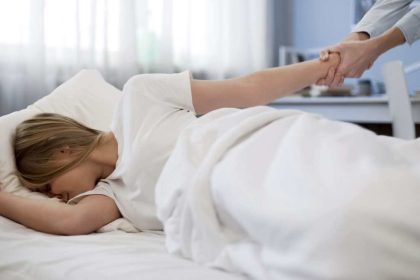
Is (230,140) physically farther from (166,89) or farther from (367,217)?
(166,89)

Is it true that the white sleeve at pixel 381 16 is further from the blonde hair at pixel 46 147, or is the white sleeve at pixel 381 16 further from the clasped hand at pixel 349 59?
the blonde hair at pixel 46 147

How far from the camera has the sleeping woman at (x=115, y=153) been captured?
3.68ft

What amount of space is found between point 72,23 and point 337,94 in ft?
4.75

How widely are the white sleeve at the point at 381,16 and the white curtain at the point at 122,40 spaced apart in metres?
1.19

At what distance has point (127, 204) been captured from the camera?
1.14 meters

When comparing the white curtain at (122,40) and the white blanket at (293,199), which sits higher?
the white curtain at (122,40)

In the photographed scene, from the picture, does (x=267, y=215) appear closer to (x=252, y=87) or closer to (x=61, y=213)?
(x=61, y=213)

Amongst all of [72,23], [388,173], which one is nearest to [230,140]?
[388,173]

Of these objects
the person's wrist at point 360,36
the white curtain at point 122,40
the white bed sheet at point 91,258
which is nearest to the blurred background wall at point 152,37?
the white curtain at point 122,40

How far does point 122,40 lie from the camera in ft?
8.79

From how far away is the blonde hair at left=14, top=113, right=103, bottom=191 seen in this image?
4.03 ft

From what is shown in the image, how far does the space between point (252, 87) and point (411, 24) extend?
2.73 ft

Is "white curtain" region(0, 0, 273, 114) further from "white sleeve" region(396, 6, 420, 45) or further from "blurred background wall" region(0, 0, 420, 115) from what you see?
"white sleeve" region(396, 6, 420, 45)

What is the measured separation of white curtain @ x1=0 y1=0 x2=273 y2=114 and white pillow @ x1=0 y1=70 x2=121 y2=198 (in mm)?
702
